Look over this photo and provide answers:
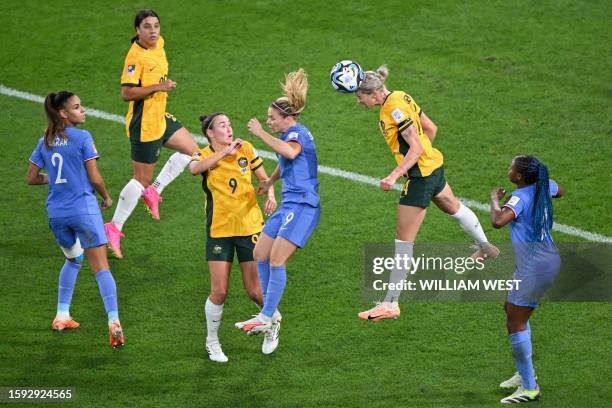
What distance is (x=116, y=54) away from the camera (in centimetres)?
1659

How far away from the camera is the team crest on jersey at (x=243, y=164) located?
10242mm

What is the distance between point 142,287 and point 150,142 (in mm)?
1719

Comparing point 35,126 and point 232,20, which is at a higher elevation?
point 232,20

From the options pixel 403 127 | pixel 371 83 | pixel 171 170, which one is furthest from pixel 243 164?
pixel 171 170

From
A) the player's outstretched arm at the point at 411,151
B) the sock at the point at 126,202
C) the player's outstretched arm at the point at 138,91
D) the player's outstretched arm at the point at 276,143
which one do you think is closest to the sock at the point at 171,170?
the sock at the point at 126,202

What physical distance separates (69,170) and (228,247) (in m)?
1.57

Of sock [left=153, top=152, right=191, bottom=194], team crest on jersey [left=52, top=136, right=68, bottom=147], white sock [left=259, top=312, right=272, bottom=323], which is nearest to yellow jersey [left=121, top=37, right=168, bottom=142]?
sock [left=153, top=152, right=191, bottom=194]

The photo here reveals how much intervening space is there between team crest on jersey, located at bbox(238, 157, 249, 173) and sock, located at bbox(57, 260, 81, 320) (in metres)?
1.89

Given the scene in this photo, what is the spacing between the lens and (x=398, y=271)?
10844mm

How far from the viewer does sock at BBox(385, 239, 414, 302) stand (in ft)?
35.3

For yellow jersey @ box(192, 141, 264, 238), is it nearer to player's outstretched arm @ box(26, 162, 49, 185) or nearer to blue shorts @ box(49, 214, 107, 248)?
blue shorts @ box(49, 214, 107, 248)

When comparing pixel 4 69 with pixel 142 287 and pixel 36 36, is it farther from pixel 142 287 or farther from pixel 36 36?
pixel 142 287

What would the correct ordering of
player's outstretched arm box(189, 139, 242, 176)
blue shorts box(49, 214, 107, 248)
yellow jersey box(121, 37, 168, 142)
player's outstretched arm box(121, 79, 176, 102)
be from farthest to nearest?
yellow jersey box(121, 37, 168, 142) < player's outstretched arm box(121, 79, 176, 102) < blue shorts box(49, 214, 107, 248) < player's outstretched arm box(189, 139, 242, 176)

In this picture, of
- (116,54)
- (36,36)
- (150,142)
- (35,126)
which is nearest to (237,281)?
(150,142)
